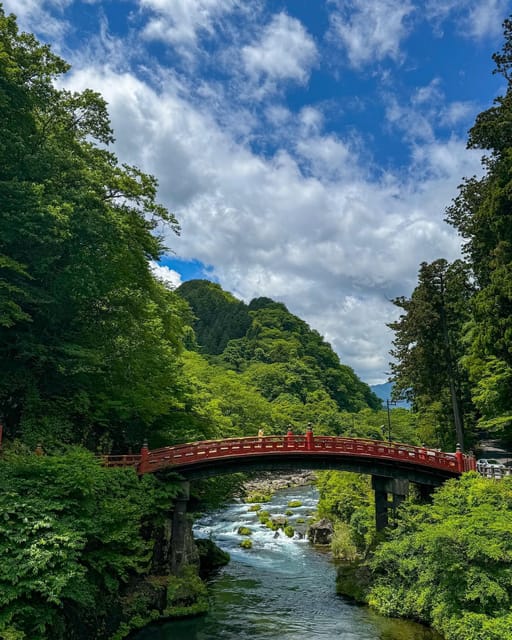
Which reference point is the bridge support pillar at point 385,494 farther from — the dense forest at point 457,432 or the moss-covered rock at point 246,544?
the moss-covered rock at point 246,544

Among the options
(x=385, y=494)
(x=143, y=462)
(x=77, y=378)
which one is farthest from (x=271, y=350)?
(x=143, y=462)

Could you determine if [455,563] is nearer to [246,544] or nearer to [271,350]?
[246,544]

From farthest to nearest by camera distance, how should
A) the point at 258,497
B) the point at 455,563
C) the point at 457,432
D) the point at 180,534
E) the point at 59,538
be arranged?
the point at 258,497
the point at 457,432
the point at 180,534
the point at 455,563
the point at 59,538

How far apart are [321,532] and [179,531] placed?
1467cm

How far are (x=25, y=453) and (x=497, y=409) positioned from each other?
2388cm

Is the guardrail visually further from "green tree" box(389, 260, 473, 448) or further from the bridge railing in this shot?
"green tree" box(389, 260, 473, 448)

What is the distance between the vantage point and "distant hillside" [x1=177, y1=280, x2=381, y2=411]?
105m

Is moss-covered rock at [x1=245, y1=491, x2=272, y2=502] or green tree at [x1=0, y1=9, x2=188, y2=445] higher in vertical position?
green tree at [x1=0, y1=9, x2=188, y2=445]

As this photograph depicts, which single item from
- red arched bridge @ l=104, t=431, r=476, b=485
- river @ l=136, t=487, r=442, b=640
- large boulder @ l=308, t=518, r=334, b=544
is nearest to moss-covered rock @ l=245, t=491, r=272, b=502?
river @ l=136, t=487, r=442, b=640

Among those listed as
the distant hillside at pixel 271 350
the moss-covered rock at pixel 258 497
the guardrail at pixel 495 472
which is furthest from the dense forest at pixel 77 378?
the distant hillside at pixel 271 350

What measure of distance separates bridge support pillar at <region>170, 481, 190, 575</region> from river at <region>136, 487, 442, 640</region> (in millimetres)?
2363

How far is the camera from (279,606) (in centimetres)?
2228

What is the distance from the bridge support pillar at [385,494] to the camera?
26.2m

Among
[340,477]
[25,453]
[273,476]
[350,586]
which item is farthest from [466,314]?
[273,476]
